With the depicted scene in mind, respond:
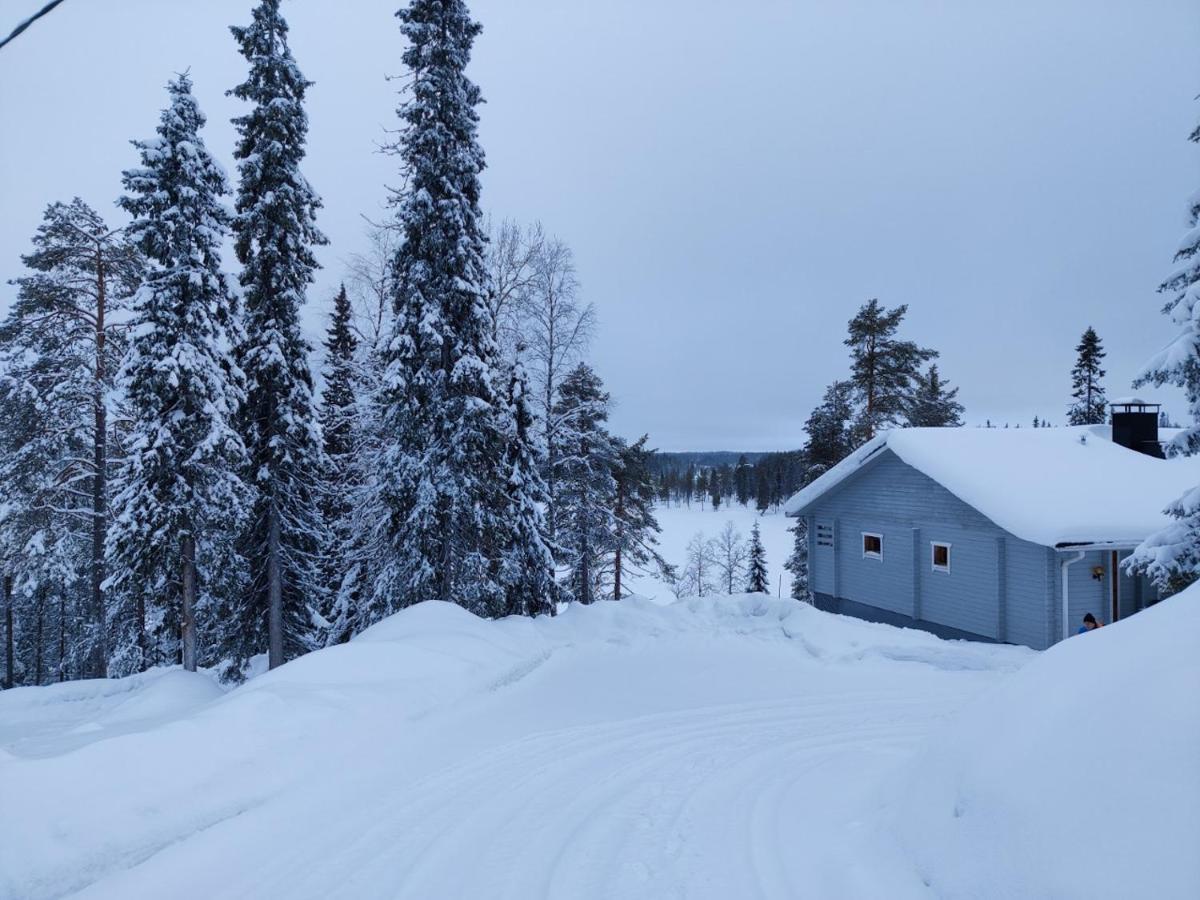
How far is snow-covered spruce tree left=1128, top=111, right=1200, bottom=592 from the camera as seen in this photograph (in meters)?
8.14

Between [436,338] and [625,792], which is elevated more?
[436,338]

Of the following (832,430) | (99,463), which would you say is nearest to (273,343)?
(99,463)

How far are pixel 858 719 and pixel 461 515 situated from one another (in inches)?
369

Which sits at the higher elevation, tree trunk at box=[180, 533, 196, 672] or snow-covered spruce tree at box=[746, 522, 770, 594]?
tree trunk at box=[180, 533, 196, 672]

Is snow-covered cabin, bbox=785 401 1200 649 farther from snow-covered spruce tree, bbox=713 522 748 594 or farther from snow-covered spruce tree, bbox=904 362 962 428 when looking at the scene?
snow-covered spruce tree, bbox=713 522 748 594

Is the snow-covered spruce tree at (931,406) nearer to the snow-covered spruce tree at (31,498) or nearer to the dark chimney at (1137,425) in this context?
the dark chimney at (1137,425)

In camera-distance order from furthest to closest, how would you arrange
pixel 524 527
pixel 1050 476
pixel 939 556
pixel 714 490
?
pixel 714 490
pixel 939 556
pixel 524 527
pixel 1050 476

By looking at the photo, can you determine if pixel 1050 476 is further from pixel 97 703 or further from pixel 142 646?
pixel 142 646

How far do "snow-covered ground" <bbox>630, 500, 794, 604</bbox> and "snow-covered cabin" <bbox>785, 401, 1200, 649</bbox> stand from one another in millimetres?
23909

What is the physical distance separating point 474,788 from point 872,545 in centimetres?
1693

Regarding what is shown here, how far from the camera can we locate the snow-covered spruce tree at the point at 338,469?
57.3ft

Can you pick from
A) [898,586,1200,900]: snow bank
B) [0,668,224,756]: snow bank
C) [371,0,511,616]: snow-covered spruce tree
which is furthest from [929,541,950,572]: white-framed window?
[0,668,224,756]: snow bank

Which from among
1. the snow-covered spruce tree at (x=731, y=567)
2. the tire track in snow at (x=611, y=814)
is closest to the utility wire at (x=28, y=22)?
the tire track in snow at (x=611, y=814)

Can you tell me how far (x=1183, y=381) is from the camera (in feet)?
26.8
